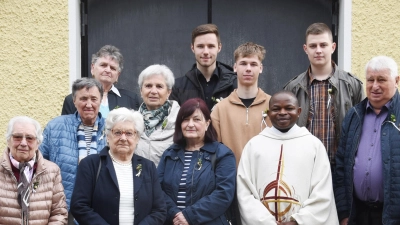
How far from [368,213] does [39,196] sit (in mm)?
2370

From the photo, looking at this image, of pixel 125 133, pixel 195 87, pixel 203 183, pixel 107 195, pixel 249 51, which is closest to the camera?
pixel 107 195

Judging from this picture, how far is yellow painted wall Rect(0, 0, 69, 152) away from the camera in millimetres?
6801

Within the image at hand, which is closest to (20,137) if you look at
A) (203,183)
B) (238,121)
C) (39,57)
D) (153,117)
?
(153,117)

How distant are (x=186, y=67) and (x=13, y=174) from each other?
2526mm

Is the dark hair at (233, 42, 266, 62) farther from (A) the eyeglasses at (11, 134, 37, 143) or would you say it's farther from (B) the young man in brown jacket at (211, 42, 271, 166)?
(A) the eyeglasses at (11, 134, 37, 143)

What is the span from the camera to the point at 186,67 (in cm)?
720

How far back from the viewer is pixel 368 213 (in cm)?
545

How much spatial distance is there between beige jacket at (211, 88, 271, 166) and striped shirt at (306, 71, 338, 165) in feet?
1.15

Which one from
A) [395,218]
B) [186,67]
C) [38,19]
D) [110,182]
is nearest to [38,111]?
[38,19]

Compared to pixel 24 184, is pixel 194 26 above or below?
above

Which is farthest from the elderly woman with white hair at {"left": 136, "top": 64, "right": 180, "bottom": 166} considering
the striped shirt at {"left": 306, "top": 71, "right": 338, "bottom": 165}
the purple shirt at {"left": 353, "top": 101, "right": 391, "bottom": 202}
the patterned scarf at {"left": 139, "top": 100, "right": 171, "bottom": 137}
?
the purple shirt at {"left": 353, "top": 101, "right": 391, "bottom": 202}

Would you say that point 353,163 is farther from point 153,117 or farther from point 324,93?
point 153,117

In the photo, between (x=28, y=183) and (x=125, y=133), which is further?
(x=125, y=133)

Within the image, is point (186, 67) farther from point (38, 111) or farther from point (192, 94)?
point (38, 111)
